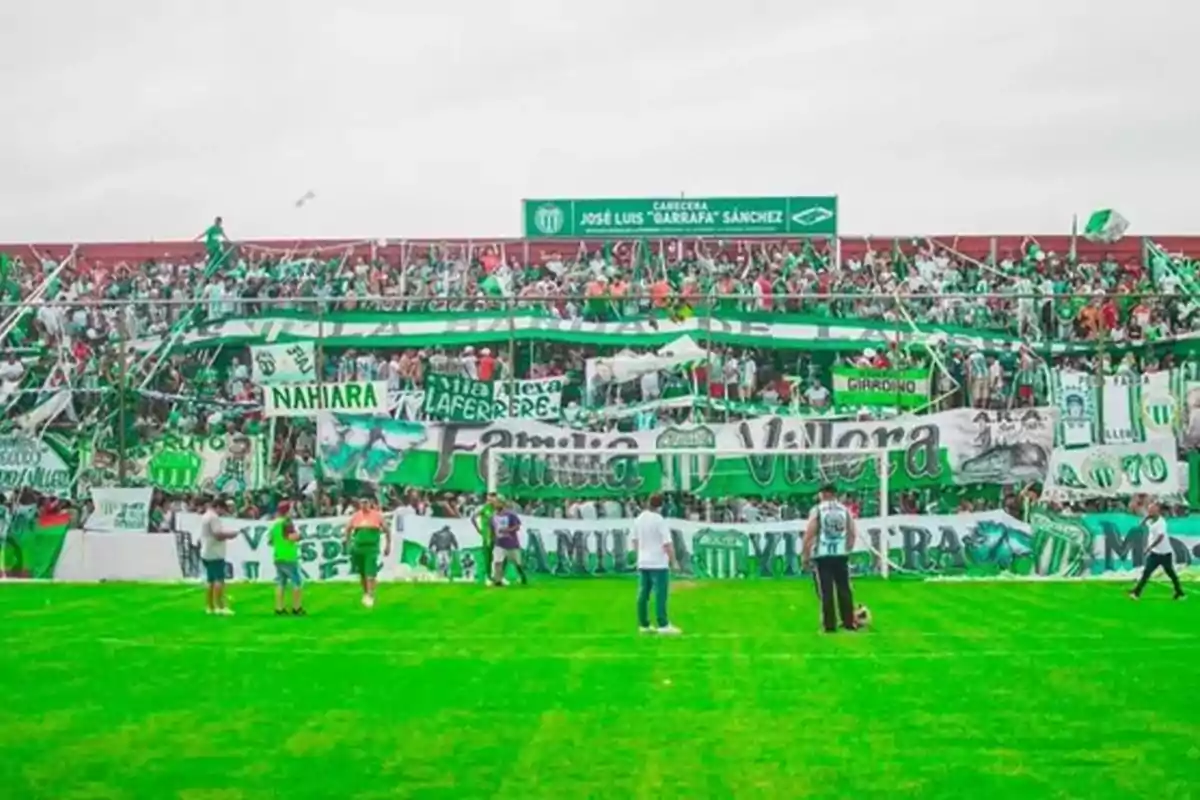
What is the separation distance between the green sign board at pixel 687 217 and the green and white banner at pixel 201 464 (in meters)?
14.0

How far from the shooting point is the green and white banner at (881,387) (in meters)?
41.8

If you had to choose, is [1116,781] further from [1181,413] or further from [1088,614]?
[1181,413]

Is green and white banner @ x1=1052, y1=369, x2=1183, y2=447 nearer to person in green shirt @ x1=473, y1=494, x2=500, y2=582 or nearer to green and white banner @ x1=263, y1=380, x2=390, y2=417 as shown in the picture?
person in green shirt @ x1=473, y1=494, x2=500, y2=582

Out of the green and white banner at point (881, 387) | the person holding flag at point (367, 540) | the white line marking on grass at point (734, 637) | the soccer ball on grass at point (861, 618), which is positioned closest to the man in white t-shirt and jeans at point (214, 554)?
the person holding flag at point (367, 540)

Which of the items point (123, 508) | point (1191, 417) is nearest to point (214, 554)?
point (123, 508)

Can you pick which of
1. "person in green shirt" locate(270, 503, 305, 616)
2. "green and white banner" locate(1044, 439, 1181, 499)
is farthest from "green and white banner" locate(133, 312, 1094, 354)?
"person in green shirt" locate(270, 503, 305, 616)

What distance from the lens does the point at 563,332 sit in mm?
44469

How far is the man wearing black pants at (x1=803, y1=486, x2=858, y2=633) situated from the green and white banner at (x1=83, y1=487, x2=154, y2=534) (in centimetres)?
2081

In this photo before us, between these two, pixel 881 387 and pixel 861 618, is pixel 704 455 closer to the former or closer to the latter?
pixel 881 387

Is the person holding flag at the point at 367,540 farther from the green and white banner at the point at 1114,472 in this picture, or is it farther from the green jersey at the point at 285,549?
the green and white banner at the point at 1114,472

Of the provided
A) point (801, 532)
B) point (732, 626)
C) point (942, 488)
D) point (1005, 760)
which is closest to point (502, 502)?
point (801, 532)

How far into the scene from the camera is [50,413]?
43.2 metres

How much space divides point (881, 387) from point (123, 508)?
16651mm

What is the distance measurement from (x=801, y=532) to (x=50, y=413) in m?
17.0
